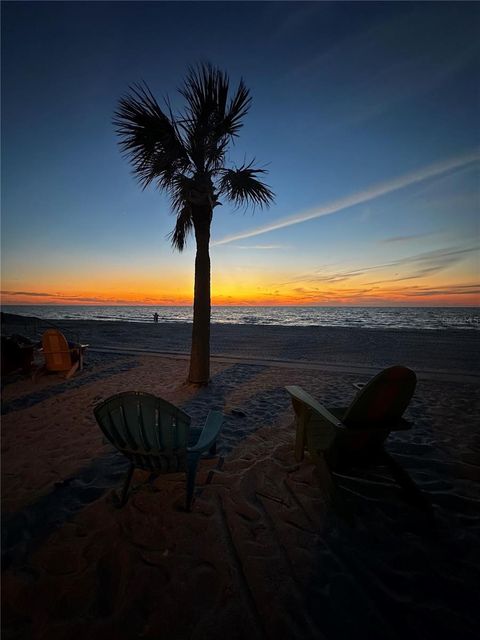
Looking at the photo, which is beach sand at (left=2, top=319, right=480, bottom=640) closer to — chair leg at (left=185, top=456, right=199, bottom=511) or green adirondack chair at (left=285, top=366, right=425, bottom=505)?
chair leg at (left=185, top=456, right=199, bottom=511)

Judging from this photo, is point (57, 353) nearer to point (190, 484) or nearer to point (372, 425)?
point (190, 484)

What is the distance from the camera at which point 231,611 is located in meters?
1.62

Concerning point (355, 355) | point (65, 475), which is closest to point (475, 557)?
point (65, 475)

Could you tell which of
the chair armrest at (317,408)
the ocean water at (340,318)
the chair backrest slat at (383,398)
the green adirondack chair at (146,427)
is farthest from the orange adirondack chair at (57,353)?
the ocean water at (340,318)

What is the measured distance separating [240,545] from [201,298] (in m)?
5.04

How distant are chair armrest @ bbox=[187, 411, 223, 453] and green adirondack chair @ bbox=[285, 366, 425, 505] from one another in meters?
1.09

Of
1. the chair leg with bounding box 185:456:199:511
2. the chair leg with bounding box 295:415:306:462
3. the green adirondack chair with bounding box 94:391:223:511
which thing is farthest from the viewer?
the chair leg with bounding box 295:415:306:462

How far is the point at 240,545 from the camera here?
6.77ft

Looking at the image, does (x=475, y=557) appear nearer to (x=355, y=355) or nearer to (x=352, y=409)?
(x=352, y=409)

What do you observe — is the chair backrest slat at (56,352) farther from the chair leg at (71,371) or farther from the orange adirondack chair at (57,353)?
the chair leg at (71,371)

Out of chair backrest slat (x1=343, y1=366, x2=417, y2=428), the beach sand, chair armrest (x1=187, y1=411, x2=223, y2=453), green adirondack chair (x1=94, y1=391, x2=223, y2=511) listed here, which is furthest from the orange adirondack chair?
chair backrest slat (x1=343, y1=366, x2=417, y2=428)

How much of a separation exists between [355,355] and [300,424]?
9.11 m

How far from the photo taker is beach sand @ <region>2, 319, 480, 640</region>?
5.18 feet

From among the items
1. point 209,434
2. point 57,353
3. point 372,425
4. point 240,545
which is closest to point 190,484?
point 209,434
